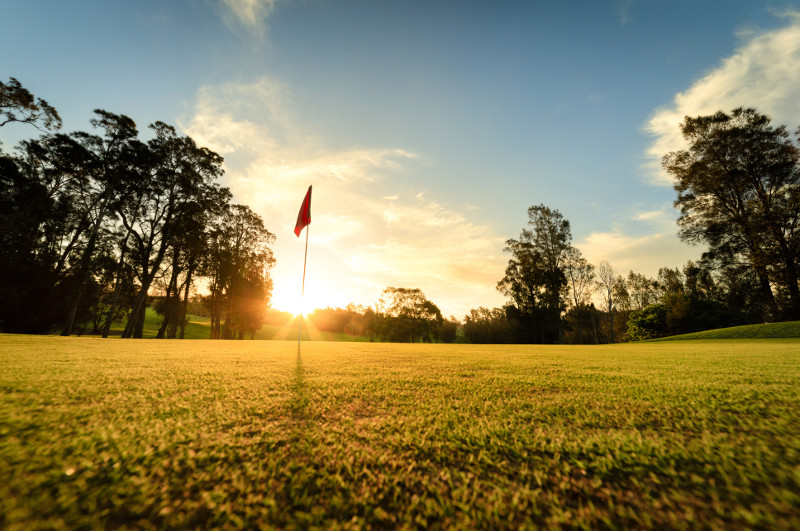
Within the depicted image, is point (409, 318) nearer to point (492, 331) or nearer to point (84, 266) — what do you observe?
point (492, 331)

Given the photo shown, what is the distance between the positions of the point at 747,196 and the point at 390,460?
34740 millimetres

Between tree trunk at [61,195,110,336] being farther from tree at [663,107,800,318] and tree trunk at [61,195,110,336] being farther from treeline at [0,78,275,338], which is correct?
tree at [663,107,800,318]

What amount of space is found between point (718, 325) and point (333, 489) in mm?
40215

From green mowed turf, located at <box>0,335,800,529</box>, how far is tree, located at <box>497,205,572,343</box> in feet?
103

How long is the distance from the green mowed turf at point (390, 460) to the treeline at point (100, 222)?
75.4 ft

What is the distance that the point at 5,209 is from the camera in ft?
50.8

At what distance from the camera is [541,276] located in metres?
31.2

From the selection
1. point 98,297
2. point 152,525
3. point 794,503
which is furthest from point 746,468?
point 98,297

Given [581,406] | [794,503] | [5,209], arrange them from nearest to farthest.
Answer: [794,503] → [581,406] → [5,209]

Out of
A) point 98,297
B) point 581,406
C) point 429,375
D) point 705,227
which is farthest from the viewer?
point 98,297

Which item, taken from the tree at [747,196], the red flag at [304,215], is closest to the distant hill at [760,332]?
the tree at [747,196]

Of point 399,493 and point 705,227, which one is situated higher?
point 705,227

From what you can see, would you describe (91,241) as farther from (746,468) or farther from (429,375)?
(746,468)

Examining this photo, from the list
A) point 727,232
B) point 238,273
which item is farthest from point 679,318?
point 238,273
